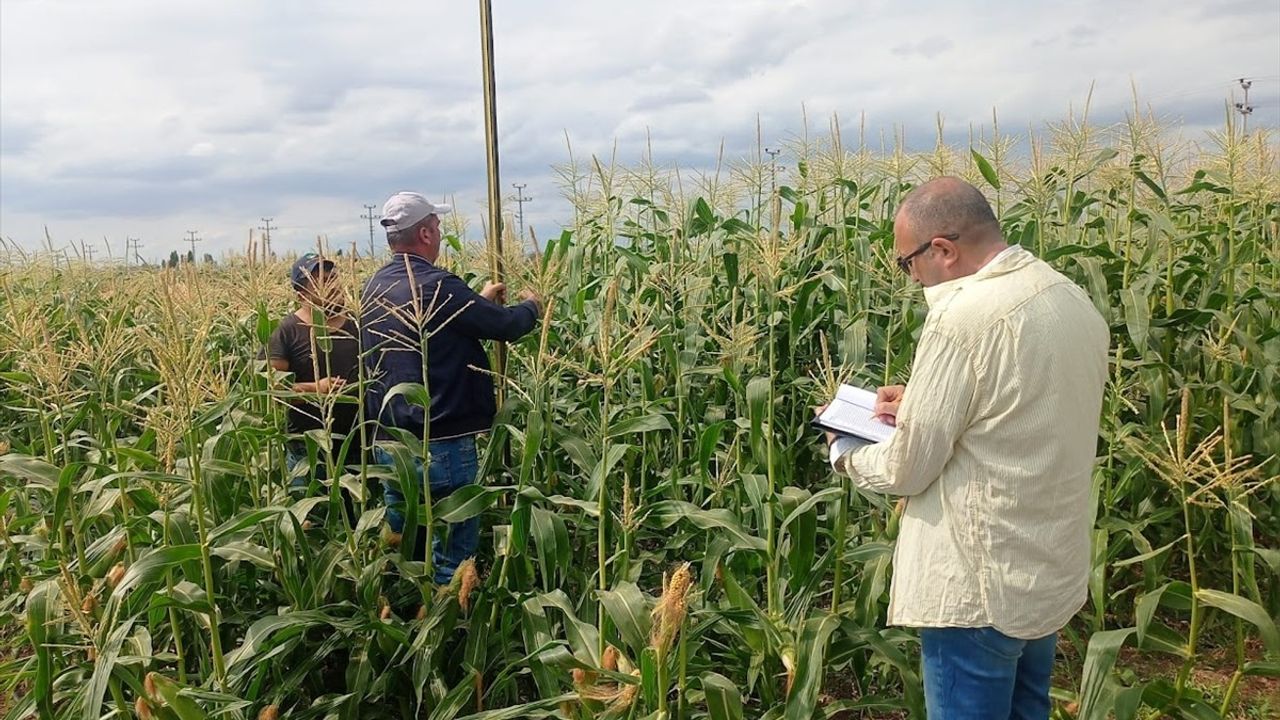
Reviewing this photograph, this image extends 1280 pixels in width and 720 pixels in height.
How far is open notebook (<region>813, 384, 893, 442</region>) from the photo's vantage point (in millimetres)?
2377

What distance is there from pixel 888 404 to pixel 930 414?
1.02ft

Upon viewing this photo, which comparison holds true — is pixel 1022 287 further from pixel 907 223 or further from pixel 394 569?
pixel 394 569

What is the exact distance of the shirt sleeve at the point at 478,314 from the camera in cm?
355

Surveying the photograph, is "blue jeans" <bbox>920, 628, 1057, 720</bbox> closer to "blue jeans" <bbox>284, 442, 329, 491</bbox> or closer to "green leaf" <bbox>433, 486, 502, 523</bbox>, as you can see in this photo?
"green leaf" <bbox>433, 486, 502, 523</bbox>

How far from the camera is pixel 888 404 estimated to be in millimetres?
2441

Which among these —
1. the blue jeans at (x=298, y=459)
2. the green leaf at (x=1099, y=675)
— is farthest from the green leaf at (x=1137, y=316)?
the blue jeans at (x=298, y=459)

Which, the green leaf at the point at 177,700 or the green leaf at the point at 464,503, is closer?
the green leaf at the point at 177,700

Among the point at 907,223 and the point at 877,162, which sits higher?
the point at 877,162

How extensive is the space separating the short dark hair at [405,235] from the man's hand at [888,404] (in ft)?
7.11

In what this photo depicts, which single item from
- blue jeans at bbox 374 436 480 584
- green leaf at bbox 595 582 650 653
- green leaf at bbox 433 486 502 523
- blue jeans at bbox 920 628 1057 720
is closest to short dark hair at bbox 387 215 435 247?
blue jeans at bbox 374 436 480 584

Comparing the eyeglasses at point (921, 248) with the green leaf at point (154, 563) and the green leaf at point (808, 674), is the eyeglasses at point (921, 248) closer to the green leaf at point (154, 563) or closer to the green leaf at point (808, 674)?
the green leaf at point (808, 674)

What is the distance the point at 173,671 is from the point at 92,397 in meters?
1.16

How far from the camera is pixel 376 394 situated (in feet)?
12.6

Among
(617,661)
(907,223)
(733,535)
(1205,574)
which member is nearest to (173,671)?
(617,661)
